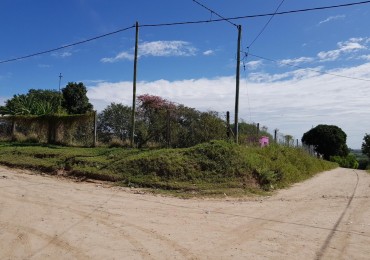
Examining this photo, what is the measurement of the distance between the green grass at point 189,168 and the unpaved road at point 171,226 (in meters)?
1.04

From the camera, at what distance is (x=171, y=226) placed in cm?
699

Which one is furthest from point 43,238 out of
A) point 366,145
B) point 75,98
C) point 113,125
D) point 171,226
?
point 366,145

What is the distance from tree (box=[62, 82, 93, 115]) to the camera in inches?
1779

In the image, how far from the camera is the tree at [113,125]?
2033 cm

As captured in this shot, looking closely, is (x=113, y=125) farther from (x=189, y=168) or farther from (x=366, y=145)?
(x=366, y=145)

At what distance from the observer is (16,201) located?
8789mm

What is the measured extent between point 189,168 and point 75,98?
118 ft

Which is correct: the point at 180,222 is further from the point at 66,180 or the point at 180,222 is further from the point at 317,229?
the point at 66,180

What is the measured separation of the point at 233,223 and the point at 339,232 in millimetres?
1882

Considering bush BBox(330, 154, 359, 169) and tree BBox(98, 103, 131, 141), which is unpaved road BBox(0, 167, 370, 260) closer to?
Result: tree BBox(98, 103, 131, 141)

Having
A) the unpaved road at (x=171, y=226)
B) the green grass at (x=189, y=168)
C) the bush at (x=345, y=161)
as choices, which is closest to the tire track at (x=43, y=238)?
the unpaved road at (x=171, y=226)

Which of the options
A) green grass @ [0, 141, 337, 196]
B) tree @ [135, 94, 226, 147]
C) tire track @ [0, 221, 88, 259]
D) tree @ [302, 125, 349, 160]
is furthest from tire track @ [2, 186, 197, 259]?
tree @ [302, 125, 349, 160]

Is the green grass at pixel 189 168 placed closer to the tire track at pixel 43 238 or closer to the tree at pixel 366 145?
the tire track at pixel 43 238

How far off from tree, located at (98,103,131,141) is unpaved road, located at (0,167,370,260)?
9411 mm
